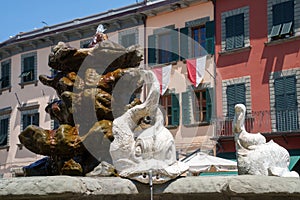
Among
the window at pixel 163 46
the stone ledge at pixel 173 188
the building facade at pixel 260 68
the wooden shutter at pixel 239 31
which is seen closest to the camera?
the stone ledge at pixel 173 188

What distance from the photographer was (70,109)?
8242 mm

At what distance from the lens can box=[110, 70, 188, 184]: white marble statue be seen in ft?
Result: 19.3

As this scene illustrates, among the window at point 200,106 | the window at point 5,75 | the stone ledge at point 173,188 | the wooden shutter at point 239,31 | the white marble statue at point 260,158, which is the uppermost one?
the wooden shutter at point 239,31

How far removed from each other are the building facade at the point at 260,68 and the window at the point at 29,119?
11118 mm

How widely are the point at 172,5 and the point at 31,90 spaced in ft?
32.6

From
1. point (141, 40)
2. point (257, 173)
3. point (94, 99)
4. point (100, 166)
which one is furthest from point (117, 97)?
point (141, 40)

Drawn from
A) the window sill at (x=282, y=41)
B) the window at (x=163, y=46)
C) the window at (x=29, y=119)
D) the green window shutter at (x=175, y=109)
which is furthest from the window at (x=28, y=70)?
the window sill at (x=282, y=41)

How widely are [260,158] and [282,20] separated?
739 inches

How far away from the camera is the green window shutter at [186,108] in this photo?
26328 mm

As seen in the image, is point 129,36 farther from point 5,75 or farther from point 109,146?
point 109,146

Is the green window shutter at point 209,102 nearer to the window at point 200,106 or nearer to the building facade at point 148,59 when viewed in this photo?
the building facade at point 148,59

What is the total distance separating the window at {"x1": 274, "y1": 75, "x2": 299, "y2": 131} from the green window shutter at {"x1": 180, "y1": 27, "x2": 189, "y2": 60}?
4.62m

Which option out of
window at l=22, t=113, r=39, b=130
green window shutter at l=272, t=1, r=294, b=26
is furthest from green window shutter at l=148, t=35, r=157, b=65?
window at l=22, t=113, r=39, b=130

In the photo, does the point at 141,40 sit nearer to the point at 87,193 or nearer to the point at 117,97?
the point at 117,97
